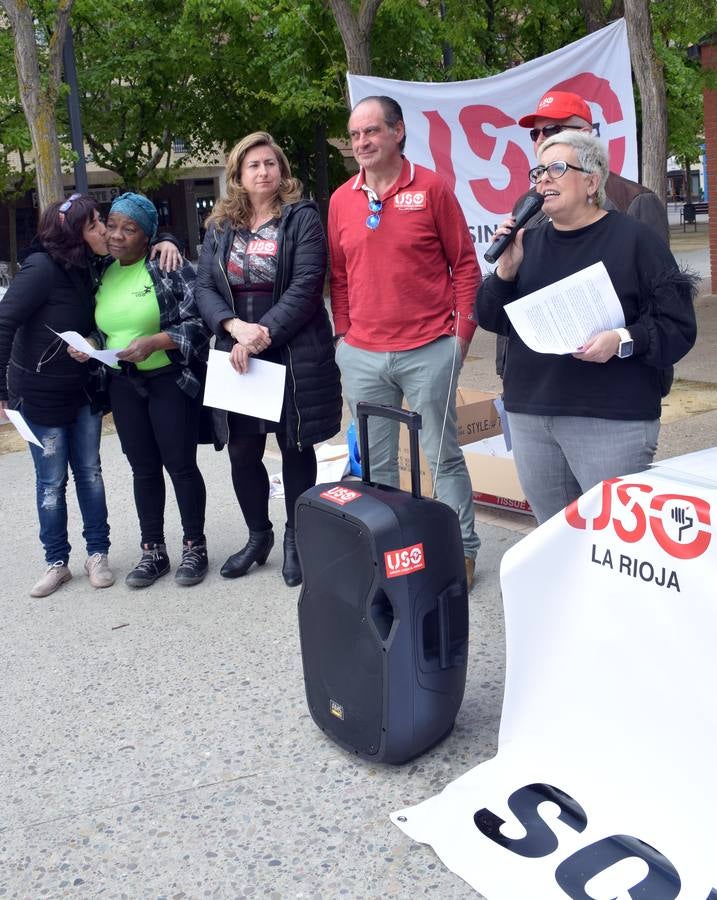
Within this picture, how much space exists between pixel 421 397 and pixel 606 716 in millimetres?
1779

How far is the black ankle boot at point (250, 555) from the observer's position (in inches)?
192

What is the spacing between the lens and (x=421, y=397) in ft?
13.4

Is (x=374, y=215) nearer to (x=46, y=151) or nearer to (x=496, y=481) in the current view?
(x=496, y=481)

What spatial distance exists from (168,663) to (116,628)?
1.68 feet

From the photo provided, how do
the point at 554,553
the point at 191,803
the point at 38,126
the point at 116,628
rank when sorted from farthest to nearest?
the point at 38,126 → the point at 116,628 → the point at 191,803 → the point at 554,553

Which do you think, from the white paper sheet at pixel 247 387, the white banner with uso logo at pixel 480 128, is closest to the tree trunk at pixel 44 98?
the white banner with uso logo at pixel 480 128

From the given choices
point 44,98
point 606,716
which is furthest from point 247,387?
point 44,98

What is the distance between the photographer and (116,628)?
446 cm

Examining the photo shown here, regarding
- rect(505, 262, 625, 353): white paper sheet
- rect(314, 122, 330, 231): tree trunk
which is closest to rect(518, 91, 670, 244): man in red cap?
rect(505, 262, 625, 353): white paper sheet

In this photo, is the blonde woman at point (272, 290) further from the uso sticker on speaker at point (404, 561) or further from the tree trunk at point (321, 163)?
the tree trunk at point (321, 163)

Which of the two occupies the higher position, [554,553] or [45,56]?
[45,56]

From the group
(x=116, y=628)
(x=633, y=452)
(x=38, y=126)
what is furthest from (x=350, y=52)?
(x=633, y=452)

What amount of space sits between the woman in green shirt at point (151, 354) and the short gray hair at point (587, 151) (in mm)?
2105

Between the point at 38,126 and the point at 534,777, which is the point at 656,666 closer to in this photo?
the point at 534,777
